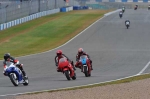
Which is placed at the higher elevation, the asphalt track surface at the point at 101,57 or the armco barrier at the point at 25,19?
the asphalt track surface at the point at 101,57

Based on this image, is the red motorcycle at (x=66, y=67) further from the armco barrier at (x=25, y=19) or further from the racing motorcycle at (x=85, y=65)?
the armco barrier at (x=25, y=19)

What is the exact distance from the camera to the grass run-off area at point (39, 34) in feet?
133

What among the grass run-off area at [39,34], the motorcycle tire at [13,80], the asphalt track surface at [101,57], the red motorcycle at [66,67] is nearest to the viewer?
the motorcycle tire at [13,80]

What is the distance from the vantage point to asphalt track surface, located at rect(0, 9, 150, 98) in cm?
2058

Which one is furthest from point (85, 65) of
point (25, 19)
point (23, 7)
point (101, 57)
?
point (25, 19)

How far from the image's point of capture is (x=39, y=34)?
50938 mm

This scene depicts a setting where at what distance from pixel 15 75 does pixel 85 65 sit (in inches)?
197

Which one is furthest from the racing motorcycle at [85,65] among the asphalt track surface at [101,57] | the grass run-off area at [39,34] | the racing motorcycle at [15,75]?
the grass run-off area at [39,34]

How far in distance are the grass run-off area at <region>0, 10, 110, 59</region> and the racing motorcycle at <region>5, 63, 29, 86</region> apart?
15499 mm

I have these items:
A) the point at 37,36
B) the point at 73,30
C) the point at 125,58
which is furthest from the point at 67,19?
the point at 125,58

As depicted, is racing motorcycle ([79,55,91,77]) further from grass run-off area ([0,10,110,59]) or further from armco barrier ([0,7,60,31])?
armco barrier ([0,7,60,31])

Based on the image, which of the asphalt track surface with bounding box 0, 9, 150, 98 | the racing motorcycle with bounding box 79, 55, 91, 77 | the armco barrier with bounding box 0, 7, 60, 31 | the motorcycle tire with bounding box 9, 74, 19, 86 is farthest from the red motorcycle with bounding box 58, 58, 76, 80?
the armco barrier with bounding box 0, 7, 60, 31

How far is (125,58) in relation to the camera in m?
33.2

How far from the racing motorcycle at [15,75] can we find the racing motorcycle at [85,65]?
4361mm
